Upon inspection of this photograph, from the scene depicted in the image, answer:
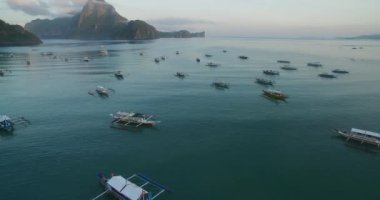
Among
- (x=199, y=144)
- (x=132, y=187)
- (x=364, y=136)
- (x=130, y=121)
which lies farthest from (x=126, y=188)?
(x=364, y=136)

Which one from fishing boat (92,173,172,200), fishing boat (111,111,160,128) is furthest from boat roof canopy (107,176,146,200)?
fishing boat (111,111,160,128)

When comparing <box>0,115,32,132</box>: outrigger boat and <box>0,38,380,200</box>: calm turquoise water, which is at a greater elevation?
<box>0,115,32,132</box>: outrigger boat

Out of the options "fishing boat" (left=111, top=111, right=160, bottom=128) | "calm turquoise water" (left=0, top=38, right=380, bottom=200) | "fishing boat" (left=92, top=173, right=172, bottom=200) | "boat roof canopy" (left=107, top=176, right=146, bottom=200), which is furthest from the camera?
"fishing boat" (left=111, top=111, right=160, bottom=128)

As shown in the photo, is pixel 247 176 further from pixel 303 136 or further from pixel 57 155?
pixel 57 155

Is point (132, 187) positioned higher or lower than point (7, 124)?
lower

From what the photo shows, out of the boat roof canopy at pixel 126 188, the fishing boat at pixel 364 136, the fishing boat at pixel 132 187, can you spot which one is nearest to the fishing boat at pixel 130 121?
the fishing boat at pixel 132 187

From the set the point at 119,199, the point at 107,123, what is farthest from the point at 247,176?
the point at 107,123

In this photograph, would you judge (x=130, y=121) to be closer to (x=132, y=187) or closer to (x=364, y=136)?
(x=132, y=187)

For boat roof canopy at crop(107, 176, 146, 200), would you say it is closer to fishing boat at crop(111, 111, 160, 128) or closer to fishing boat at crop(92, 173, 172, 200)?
fishing boat at crop(92, 173, 172, 200)
